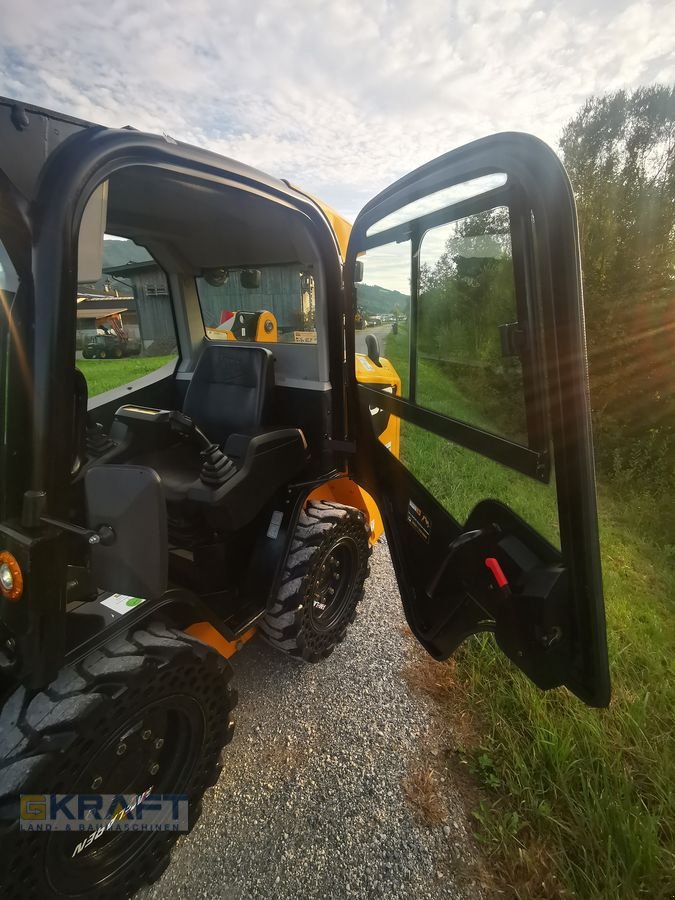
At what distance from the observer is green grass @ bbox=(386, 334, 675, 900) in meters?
1.60

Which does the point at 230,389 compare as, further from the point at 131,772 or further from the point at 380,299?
the point at 131,772

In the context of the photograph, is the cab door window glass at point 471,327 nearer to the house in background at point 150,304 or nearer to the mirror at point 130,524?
the mirror at point 130,524


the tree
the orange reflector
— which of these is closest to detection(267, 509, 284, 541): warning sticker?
the orange reflector

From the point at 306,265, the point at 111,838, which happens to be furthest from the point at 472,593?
the point at 306,265

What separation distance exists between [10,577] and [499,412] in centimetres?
145

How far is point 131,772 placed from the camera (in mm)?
1601

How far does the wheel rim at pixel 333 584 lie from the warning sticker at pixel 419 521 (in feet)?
1.80

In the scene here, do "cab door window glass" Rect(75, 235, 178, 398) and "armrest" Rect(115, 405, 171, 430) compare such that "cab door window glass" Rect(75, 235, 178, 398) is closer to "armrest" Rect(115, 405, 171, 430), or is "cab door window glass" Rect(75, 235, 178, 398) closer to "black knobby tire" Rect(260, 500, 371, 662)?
"armrest" Rect(115, 405, 171, 430)

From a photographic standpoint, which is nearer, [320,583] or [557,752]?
[557,752]

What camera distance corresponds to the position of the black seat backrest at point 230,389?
2.66m

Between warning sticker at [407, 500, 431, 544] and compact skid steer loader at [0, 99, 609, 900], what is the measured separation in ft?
0.05

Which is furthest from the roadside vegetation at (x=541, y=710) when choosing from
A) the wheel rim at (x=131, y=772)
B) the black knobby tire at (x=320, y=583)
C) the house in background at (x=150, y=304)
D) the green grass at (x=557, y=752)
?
the house in background at (x=150, y=304)

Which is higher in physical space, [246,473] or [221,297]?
[221,297]

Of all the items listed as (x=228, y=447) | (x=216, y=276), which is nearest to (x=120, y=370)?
(x=216, y=276)
